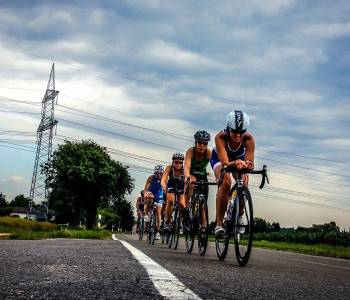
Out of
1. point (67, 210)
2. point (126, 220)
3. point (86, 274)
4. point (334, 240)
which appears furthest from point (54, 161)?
point (126, 220)

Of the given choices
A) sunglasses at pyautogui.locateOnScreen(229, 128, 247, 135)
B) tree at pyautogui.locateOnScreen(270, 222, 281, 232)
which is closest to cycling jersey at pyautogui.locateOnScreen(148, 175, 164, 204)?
sunglasses at pyautogui.locateOnScreen(229, 128, 247, 135)

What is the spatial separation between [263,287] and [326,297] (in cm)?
45

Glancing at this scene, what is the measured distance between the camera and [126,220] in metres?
156

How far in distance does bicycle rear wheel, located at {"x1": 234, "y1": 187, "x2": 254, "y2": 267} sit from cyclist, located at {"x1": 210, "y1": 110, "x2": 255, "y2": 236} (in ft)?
Answer: 1.36

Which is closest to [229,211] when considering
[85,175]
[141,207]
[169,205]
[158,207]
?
[169,205]

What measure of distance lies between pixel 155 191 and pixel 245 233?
336 inches

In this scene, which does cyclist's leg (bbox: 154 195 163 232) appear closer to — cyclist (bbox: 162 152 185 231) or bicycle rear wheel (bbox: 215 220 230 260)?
cyclist (bbox: 162 152 185 231)

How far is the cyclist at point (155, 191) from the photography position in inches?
557

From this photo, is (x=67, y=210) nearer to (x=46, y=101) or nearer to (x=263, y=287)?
(x=46, y=101)

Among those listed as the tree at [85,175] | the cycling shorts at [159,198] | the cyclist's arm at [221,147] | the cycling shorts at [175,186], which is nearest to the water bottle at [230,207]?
the cyclist's arm at [221,147]

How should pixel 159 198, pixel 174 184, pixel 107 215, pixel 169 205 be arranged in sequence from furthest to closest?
pixel 107 215 → pixel 159 198 → pixel 169 205 → pixel 174 184

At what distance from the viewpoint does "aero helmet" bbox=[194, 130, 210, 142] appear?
9.21 metres

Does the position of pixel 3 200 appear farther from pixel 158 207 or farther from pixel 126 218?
pixel 158 207

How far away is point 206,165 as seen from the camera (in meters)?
9.44
